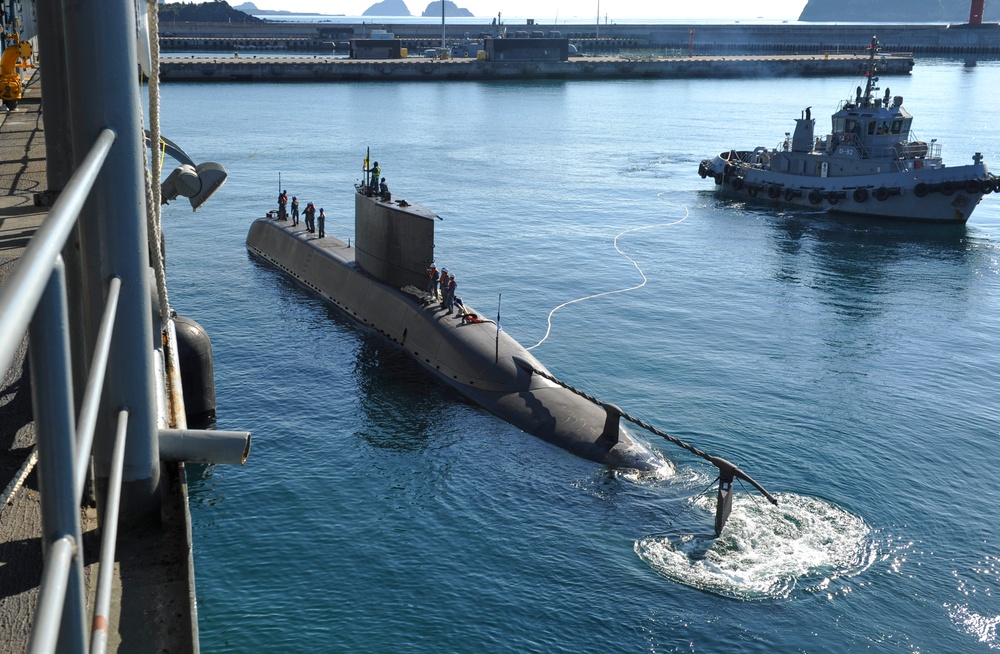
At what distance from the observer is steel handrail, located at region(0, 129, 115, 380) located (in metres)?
1.60

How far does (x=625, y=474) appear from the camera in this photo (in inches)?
826

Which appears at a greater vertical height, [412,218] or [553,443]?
[412,218]

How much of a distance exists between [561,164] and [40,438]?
69.7m

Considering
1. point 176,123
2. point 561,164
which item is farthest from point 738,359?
point 176,123

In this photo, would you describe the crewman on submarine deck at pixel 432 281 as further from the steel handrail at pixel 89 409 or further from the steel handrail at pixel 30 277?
the steel handrail at pixel 30 277

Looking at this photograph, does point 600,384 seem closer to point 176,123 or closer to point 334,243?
point 334,243

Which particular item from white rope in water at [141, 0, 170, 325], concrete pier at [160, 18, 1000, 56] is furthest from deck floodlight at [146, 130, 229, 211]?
concrete pier at [160, 18, 1000, 56]

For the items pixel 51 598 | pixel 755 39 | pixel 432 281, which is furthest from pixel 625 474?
pixel 755 39

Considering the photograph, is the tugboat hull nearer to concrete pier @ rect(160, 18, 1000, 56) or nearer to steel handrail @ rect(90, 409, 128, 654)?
steel handrail @ rect(90, 409, 128, 654)

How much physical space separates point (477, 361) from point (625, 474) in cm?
588

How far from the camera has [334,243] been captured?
36.1m

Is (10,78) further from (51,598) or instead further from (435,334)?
(51,598)

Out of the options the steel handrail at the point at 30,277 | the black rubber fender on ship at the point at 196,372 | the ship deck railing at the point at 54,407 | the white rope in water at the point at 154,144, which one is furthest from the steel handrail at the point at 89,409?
the black rubber fender on ship at the point at 196,372

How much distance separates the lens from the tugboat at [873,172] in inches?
2018
